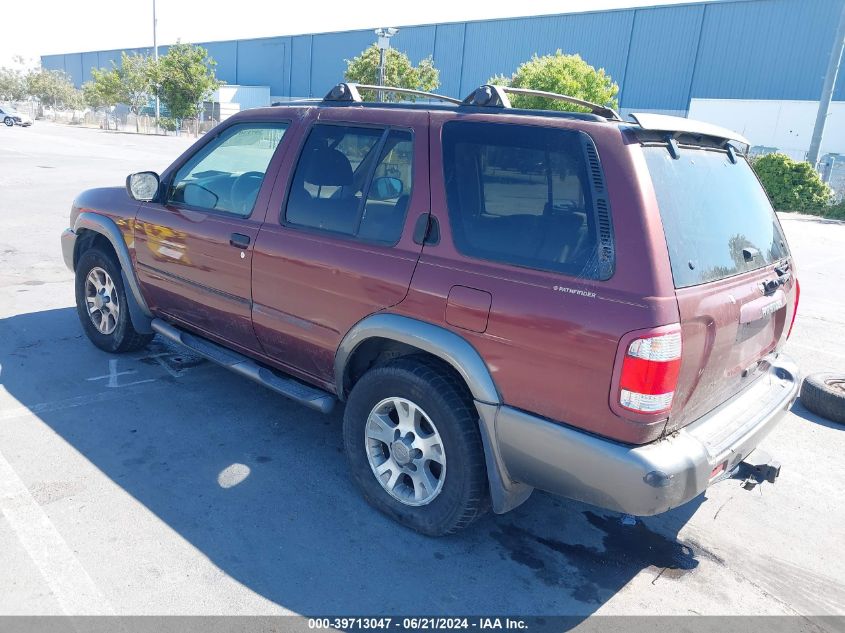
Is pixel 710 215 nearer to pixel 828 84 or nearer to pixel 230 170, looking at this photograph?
pixel 230 170

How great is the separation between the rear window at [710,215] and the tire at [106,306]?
389cm

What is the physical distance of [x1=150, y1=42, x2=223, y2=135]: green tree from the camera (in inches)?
1727

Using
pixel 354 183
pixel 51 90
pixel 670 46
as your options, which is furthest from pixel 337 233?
pixel 51 90

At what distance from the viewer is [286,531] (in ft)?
10.4

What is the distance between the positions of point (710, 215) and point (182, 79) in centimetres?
4692

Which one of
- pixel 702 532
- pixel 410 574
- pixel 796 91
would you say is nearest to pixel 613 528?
pixel 702 532

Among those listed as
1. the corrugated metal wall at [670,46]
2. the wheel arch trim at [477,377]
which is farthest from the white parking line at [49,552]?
the corrugated metal wall at [670,46]

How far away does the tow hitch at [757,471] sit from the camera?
3.11 meters

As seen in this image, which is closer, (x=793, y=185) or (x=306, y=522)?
(x=306, y=522)

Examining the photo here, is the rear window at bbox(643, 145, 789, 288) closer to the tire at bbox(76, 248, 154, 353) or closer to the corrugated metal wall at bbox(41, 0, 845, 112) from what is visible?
the tire at bbox(76, 248, 154, 353)

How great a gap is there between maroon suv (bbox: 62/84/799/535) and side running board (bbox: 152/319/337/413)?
0.07 feet

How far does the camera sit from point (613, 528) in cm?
343

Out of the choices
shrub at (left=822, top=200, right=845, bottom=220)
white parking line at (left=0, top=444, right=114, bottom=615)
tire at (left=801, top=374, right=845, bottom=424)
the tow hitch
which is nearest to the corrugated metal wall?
shrub at (left=822, top=200, right=845, bottom=220)

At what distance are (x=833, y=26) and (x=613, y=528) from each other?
39.8m
